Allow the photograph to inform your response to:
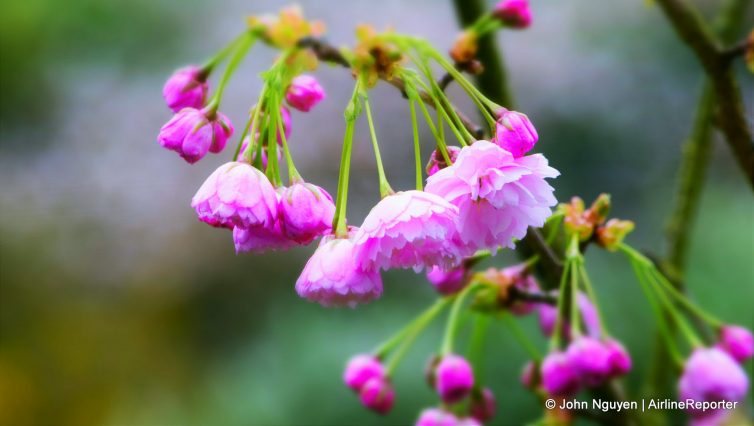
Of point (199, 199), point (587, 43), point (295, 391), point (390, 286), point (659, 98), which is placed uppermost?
point (587, 43)

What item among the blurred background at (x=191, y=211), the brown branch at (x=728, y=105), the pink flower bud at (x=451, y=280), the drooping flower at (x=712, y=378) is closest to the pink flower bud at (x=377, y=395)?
the pink flower bud at (x=451, y=280)

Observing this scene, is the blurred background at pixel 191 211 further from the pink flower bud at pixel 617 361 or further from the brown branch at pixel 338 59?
the brown branch at pixel 338 59

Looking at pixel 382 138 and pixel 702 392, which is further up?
pixel 382 138

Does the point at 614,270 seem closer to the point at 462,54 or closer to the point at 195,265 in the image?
the point at 462,54

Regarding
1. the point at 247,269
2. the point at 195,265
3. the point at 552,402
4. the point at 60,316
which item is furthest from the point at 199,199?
the point at 60,316

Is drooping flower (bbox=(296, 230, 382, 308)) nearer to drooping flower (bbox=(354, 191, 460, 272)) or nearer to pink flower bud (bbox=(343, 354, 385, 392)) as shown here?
Result: drooping flower (bbox=(354, 191, 460, 272))

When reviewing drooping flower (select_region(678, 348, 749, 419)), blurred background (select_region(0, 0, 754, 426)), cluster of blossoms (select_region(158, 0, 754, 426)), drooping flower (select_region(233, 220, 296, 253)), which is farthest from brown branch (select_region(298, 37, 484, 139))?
blurred background (select_region(0, 0, 754, 426))

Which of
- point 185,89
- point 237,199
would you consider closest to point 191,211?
point 185,89
